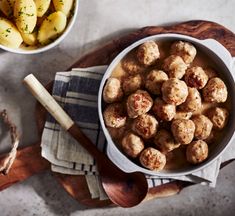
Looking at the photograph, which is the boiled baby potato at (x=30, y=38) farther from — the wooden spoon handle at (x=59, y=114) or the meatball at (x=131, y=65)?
the meatball at (x=131, y=65)

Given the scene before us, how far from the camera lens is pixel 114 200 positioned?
137cm

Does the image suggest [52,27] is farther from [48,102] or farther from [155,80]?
[155,80]

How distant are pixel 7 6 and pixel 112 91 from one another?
416mm

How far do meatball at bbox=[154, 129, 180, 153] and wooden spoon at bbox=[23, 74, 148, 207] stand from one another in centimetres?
11

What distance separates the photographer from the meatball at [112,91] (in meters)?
1.27

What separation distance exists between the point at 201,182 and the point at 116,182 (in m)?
0.26

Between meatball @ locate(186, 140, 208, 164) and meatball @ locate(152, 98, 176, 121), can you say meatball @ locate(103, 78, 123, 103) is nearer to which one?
meatball @ locate(152, 98, 176, 121)

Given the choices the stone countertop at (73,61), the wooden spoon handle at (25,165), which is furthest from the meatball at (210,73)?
the wooden spoon handle at (25,165)

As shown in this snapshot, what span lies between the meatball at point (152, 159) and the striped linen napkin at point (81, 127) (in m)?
0.11

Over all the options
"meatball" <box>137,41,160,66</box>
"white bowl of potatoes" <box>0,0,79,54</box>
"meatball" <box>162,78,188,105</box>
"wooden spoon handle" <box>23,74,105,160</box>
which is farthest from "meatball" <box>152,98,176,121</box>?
"white bowl of potatoes" <box>0,0,79,54</box>

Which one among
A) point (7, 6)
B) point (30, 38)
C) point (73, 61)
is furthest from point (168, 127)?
point (7, 6)

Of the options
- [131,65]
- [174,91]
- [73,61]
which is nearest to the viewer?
[174,91]

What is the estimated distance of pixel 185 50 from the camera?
4.21ft

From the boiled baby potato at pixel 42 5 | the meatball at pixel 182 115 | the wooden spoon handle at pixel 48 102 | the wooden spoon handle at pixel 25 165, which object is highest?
the boiled baby potato at pixel 42 5
